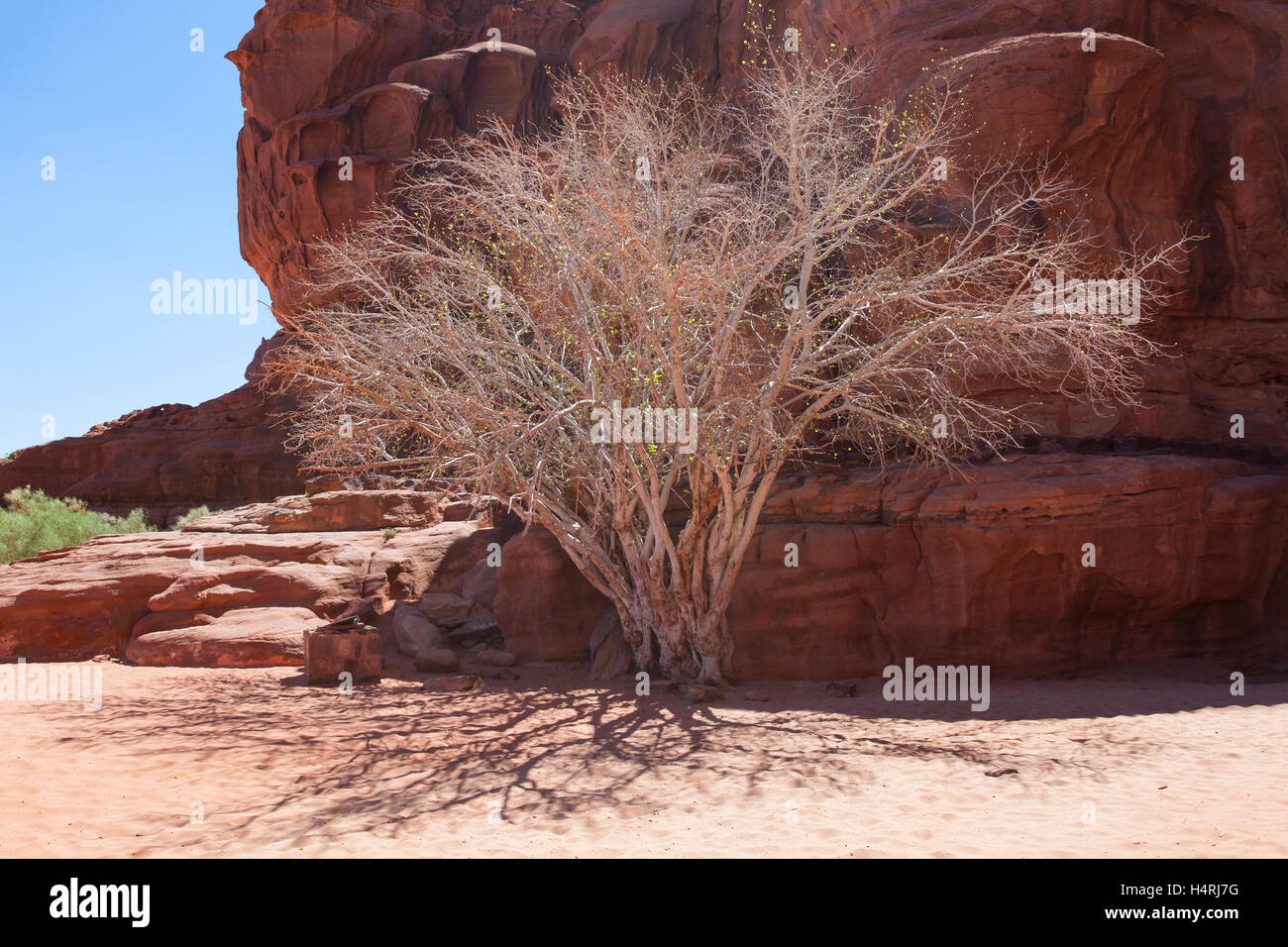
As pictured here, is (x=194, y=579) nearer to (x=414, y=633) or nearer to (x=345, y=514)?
(x=345, y=514)

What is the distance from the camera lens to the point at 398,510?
1962cm

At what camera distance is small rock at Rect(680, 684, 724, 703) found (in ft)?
39.5

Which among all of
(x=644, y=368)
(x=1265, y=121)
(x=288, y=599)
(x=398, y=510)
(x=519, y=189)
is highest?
(x=1265, y=121)

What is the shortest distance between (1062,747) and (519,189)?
367 inches

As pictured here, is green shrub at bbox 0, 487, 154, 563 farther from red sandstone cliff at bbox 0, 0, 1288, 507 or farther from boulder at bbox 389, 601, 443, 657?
red sandstone cliff at bbox 0, 0, 1288, 507

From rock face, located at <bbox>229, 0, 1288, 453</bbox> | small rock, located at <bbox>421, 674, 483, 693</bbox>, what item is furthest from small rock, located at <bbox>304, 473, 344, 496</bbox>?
rock face, located at <bbox>229, 0, 1288, 453</bbox>

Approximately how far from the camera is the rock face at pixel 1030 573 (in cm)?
1300

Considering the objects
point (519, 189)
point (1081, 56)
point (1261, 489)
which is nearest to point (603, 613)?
point (519, 189)

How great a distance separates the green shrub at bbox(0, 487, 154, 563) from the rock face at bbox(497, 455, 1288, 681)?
16.6 meters

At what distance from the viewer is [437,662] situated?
14156 mm

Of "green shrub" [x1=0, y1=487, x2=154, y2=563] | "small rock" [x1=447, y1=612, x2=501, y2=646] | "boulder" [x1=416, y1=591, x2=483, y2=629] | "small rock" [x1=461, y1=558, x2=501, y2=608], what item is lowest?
"small rock" [x1=447, y1=612, x2=501, y2=646]

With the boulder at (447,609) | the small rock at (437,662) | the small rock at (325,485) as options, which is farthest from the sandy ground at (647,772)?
the small rock at (325,485)

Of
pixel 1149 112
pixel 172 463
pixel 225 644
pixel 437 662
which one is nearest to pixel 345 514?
pixel 225 644
